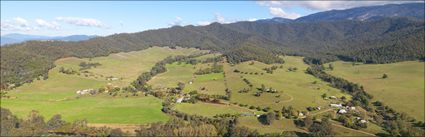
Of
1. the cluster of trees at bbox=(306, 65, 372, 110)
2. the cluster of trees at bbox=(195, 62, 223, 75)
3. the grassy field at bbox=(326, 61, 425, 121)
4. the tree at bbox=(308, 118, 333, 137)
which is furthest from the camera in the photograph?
the cluster of trees at bbox=(195, 62, 223, 75)

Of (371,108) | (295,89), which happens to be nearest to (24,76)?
(295,89)

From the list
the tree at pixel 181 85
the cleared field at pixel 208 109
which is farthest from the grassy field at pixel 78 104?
the tree at pixel 181 85

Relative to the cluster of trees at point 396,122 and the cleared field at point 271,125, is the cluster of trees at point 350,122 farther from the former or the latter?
the cleared field at point 271,125

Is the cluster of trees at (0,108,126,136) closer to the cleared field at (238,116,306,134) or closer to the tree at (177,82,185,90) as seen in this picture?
the cleared field at (238,116,306,134)

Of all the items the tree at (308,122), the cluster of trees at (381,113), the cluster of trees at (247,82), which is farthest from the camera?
the cluster of trees at (247,82)

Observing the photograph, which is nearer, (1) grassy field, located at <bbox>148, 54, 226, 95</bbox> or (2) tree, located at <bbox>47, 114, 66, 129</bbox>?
(2) tree, located at <bbox>47, 114, 66, 129</bbox>

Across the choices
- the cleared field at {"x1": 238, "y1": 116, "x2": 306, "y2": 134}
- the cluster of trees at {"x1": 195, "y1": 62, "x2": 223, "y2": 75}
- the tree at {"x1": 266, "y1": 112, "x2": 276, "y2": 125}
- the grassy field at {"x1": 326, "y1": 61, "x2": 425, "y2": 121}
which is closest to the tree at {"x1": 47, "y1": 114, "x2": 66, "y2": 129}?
the cleared field at {"x1": 238, "y1": 116, "x2": 306, "y2": 134}

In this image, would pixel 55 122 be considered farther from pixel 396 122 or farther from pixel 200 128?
pixel 396 122

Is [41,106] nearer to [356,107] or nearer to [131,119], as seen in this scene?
[131,119]

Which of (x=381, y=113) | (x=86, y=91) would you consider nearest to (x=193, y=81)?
(x=86, y=91)
